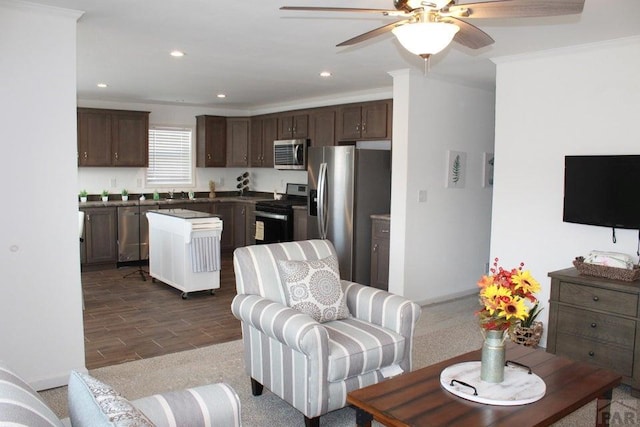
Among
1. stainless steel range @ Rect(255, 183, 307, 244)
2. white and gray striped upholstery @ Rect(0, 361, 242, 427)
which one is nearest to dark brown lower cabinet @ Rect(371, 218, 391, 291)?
stainless steel range @ Rect(255, 183, 307, 244)

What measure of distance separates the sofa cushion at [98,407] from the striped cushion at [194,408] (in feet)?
1.18

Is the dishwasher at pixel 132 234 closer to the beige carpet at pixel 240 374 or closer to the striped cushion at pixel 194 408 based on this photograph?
the beige carpet at pixel 240 374

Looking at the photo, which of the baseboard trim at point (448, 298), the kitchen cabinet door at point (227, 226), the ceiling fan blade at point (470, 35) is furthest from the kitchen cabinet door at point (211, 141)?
the ceiling fan blade at point (470, 35)

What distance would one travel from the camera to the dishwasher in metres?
7.39

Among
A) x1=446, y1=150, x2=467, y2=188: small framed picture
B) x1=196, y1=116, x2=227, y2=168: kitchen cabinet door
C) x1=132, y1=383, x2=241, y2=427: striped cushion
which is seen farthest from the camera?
x1=196, y1=116, x2=227, y2=168: kitchen cabinet door

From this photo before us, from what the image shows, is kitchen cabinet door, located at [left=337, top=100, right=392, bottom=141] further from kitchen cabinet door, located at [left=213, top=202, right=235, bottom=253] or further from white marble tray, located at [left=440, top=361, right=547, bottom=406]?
white marble tray, located at [left=440, top=361, right=547, bottom=406]

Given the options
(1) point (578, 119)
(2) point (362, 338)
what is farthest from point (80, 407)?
(1) point (578, 119)

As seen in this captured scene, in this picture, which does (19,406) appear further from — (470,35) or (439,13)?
(470,35)

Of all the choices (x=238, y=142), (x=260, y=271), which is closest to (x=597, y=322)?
(x=260, y=271)

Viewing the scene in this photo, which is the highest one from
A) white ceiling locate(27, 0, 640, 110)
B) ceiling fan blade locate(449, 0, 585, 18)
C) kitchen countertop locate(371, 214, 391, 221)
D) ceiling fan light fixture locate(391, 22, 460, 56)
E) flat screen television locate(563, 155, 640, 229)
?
white ceiling locate(27, 0, 640, 110)

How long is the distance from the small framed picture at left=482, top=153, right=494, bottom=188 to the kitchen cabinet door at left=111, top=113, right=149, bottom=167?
15.9 feet

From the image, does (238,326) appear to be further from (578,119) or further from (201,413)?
(578,119)

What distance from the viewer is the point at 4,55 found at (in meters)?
3.10

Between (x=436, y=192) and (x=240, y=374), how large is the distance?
2944 mm
